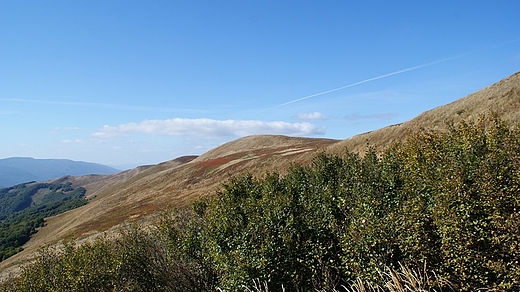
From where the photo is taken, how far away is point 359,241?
17734 mm

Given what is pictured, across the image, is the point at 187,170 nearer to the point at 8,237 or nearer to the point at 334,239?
the point at 8,237

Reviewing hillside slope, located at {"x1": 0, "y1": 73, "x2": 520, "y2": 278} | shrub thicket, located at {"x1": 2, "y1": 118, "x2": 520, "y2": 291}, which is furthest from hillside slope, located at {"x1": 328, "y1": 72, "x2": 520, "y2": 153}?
shrub thicket, located at {"x1": 2, "y1": 118, "x2": 520, "y2": 291}

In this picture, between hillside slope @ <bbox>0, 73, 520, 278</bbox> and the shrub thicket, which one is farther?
hillside slope @ <bbox>0, 73, 520, 278</bbox>

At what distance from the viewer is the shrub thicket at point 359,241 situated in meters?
15.9

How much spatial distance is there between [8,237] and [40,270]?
173m

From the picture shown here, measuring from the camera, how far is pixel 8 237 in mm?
154625

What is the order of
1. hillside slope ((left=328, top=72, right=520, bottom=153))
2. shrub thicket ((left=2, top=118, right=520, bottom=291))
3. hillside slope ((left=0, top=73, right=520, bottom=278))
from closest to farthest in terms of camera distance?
1. shrub thicket ((left=2, top=118, right=520, bottom=291))
2. hillside slope ((left=328, top=72, right=520, bottom=153))
3. hillside slope ((left=0, top=73, right=520, bottom=278))

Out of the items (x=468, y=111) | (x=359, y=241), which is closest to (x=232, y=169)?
(x=468, y=111)

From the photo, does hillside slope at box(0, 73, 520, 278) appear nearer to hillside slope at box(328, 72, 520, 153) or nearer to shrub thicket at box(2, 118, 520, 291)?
hillside slope at box(328, 72, 520, 153)

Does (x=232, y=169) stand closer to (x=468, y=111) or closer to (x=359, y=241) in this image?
(x=468, y=111)

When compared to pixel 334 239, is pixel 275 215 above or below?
above

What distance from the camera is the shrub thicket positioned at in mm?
15867

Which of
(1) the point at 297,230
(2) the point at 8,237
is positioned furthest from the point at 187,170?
(1) the point at 297,230

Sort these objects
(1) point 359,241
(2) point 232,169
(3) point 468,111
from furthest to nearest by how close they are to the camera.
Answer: (2) point 232,169 → (3) point 468,111 → (1) point 359,241
